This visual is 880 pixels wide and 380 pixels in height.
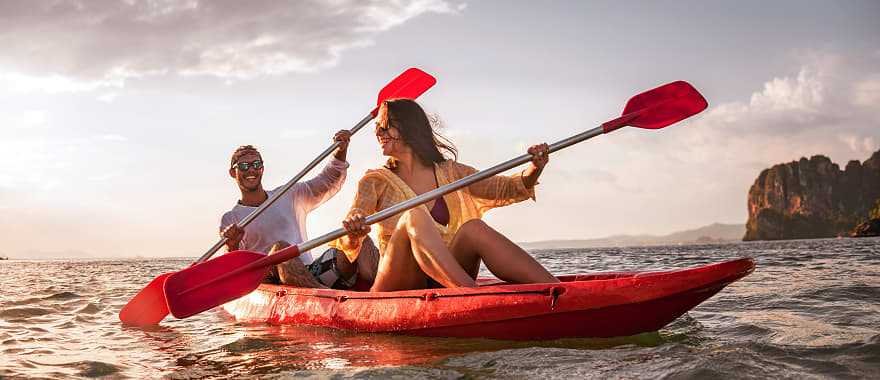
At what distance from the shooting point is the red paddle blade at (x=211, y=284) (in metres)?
4.85

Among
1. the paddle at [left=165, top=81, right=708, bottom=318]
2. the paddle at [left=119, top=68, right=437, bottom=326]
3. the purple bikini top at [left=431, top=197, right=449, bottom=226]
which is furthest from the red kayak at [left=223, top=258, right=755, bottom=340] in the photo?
the paddle at [left=119, top=68, right=437, bottom=326]

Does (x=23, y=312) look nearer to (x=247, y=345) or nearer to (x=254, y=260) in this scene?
(x=254, y=260)

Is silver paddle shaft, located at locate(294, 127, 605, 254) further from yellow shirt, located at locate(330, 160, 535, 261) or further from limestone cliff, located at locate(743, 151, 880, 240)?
limestone cliff, located at locate(743, 151, 880, 240)

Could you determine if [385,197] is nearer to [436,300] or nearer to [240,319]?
[436,300]

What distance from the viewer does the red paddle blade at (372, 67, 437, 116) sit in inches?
263

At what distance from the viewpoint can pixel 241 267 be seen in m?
4.92

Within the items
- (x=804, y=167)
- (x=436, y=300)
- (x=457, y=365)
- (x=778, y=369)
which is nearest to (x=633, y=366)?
(x=778, y=369)

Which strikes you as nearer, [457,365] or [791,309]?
[457,365]

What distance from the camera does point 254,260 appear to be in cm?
498

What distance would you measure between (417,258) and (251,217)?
8.24 feet

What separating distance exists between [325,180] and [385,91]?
1111 millimetres

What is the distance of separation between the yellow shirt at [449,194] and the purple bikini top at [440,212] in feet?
0.09

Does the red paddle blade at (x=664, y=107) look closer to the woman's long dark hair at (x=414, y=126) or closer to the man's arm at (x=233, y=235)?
the woman's long dark hair at (x=414, y=126)

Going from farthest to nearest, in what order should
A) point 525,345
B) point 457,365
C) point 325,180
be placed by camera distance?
point 325,180 < point 525,345 < point 457,365
